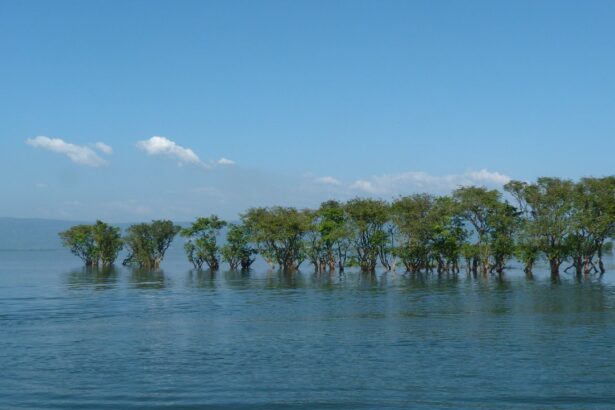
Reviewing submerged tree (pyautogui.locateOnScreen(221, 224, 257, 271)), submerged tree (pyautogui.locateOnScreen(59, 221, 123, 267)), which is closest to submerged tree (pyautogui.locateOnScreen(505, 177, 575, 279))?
submerged tree (pyautogui.locateOnScreen(221, 224, 257, 271))

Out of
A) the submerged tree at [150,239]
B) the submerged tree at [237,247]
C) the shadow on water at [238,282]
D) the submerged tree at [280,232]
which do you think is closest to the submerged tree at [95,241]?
the submerged tree at [150,239]

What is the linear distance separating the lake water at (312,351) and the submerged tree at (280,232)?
36533 millimetres

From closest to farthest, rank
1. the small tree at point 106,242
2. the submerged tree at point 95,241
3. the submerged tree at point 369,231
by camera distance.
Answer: the submerged tree at point 369,231
the submerged tree at point 95,241
the small tree at point 106,242

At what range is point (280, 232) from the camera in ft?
306

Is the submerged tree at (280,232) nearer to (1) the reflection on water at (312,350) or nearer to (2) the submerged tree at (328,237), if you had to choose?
(2) the submerged tree at (328,237)

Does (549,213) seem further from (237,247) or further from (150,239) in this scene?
(150,239)

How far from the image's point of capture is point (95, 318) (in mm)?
41125

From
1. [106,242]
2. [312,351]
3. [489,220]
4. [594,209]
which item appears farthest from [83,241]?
[312,351]

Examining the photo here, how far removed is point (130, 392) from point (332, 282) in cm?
5099

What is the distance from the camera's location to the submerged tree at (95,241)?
115m

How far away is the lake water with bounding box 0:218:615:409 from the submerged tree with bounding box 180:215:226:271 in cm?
4551

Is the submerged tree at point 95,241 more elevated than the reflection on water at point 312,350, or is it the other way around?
the submerged tree at point 95,241

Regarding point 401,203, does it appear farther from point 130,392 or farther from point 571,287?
point 130,392

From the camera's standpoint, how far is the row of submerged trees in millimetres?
73938
